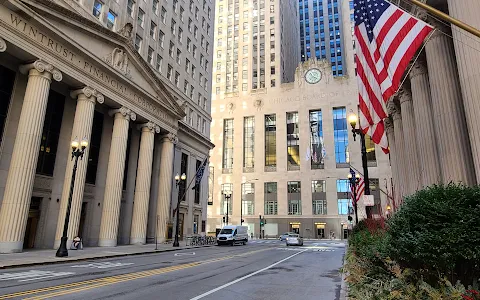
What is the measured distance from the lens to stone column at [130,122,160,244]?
33.8 metres

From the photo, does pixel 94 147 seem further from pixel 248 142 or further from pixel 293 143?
pixel 248 142

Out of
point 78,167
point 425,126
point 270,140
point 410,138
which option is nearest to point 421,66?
point 425,126

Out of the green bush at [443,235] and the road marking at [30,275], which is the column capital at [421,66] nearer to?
the green bush at [443,235]

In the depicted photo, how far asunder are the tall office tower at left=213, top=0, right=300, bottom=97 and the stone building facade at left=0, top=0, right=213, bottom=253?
2161 inches

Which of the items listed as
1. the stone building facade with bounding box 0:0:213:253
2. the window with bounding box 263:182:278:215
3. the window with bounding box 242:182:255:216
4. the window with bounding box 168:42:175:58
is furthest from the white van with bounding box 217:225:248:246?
the window with bounding box 242:182:255:216

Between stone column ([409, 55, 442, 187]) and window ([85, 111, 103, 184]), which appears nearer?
stone column ([409, 55, 442, 187])

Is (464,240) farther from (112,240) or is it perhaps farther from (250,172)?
(250,172)

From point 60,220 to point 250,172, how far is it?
210 ft

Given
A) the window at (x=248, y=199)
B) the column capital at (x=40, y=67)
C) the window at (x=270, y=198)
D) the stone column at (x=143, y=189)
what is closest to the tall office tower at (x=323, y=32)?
the window at (x=270, y=198)

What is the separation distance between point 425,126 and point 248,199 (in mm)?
67072

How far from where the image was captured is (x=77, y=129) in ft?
87.2

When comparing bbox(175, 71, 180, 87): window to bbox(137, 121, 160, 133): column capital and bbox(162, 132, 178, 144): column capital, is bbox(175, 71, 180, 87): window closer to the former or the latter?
bbox(162, 132, 178, 144): column capital

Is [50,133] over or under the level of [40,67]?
under

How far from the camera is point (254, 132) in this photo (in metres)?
89.3
